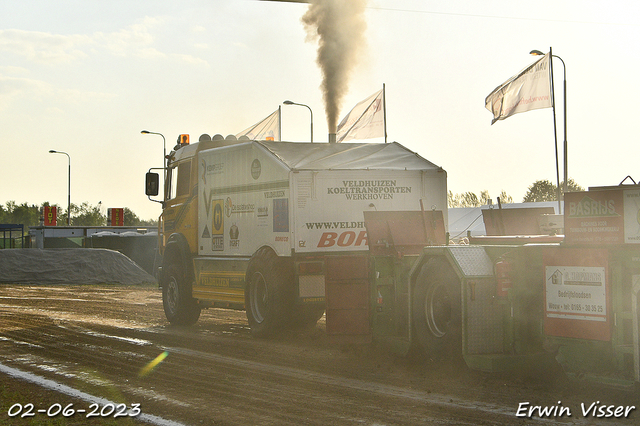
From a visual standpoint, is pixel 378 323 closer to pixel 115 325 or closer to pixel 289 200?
pixel 289 200

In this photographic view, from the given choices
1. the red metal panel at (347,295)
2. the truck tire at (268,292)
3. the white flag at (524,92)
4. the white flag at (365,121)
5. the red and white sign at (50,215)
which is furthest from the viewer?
the red and white sign at (50,215)

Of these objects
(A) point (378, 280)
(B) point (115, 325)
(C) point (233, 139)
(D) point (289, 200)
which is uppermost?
(C) point (233, 139)

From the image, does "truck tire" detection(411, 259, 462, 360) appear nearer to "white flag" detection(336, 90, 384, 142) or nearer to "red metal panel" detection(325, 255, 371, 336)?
"red metal panel" detection(325, 255, 371, 336)

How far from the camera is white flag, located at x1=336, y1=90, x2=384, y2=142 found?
99.6 ft

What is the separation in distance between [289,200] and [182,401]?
18.4 feet

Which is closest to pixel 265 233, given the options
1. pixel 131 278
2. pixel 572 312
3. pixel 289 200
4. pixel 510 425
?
pixel 289 200

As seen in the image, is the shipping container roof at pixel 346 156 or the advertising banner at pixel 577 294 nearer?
the advertising banner at pixel 577 294

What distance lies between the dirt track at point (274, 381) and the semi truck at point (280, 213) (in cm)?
91

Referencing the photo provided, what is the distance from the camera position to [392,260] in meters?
10.6

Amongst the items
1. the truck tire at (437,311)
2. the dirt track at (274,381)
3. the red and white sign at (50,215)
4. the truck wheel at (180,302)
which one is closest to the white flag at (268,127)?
the truck wheel at (180,302)

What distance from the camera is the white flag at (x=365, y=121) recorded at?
99.6 feet

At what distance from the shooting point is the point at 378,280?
421 inches

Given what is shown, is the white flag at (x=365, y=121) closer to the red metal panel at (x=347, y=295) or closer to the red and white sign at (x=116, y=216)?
the red metal panel at (x=347, y=295)

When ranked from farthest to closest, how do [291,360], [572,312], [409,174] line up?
1. [409,174]
2. [291,360]
3. [572,312]
